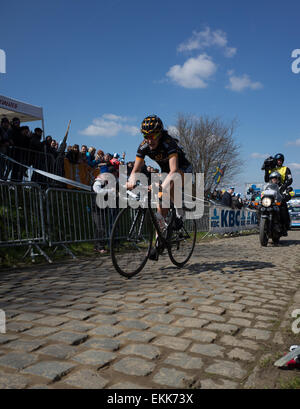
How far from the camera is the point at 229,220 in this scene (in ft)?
51.7

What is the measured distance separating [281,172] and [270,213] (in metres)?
1.92

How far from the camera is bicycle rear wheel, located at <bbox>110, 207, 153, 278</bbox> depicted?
4.88 metres

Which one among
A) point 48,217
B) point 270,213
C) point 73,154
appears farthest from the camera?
point 73,154

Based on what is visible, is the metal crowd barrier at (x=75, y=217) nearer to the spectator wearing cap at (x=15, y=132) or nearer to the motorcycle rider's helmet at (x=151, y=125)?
the motorcycle rider's helmet at (x=151, y=125)

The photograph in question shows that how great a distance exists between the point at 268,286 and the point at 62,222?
491 cm

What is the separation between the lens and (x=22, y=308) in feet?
11.4

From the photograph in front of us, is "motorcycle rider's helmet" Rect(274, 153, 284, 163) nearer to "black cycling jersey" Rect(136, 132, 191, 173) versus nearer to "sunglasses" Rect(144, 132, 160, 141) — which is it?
"black cycling jersey" Rect(136, 132, 191, 173)

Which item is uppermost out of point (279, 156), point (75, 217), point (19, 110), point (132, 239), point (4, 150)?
point (19, 110)

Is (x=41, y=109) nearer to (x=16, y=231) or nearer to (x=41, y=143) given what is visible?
(x=41, y=143)

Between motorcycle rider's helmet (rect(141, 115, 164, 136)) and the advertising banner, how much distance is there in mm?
9607

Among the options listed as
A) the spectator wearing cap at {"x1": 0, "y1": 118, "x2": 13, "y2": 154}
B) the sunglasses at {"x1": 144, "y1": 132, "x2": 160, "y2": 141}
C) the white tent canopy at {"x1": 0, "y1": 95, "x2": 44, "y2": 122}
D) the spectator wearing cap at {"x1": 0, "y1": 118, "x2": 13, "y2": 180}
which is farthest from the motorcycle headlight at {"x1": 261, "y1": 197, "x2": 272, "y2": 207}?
the white tent canopy at {"x1": 0, "y1": 95, "x2": 44, "y2": 122}

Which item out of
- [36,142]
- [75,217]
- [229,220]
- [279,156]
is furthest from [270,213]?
[36,142]

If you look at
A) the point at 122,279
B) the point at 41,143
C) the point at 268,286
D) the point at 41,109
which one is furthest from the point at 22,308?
the point at 41,109

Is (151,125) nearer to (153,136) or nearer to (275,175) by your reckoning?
(153,136)
